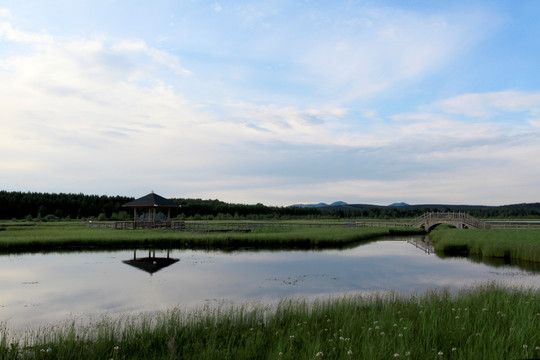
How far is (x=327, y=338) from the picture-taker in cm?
802

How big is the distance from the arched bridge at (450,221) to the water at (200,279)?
90.7ft

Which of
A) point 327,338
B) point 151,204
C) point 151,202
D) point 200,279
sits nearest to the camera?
point 327,338

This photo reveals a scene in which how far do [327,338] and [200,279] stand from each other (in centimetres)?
1198

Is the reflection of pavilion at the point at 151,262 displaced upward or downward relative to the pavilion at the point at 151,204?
downward

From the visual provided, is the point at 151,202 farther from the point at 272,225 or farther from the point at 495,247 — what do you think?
the point at 495,247

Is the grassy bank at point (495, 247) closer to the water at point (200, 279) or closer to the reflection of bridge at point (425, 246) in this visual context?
the reflection of bridge at point (425, 246)

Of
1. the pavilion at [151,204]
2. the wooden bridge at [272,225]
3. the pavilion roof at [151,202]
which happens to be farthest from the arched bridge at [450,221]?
the pavilion roof at [151,202]

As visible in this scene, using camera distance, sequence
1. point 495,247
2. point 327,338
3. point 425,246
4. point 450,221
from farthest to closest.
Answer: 1. point 450,221
2. point 425,246
3. point 495,247
4. point 327,338

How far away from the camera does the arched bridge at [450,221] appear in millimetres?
52375

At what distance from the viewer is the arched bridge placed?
52.4 meters

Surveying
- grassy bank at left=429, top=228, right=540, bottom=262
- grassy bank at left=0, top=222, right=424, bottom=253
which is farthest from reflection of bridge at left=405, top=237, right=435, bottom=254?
grassy bank at left=0, top=222, right=424, bottom=253

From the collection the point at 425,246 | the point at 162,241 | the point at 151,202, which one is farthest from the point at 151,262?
the point at 425,246

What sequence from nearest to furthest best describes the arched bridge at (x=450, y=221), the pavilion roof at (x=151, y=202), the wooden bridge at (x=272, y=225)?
the pavilion roof at (x=151, y=202) < the wooden bridge at (x=272, y=225) < the arched bridge at (x=450, y=221)

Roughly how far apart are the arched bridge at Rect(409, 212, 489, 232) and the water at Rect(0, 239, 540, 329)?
27652mm
